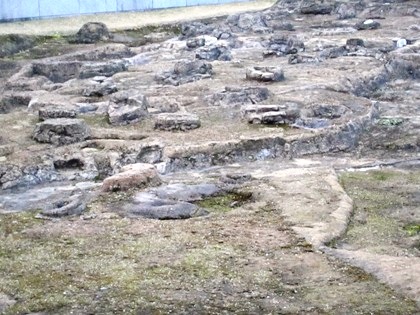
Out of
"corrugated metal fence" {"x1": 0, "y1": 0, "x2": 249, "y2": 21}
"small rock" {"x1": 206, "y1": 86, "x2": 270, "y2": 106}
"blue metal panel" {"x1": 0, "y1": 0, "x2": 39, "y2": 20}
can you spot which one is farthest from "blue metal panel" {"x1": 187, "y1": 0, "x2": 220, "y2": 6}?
"small rock" {"x1": 206, "y1": 86, "x2": 270, "y2": 106}

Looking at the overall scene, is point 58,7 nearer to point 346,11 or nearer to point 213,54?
point 213,54

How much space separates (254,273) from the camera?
634cm

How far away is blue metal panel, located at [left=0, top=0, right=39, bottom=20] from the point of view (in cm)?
1939

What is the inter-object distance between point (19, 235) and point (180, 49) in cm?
1007

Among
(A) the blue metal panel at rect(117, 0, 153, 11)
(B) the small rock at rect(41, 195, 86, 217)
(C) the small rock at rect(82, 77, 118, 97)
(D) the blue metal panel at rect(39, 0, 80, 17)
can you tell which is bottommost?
(B) the small rock at rect(41, 195, 86, 217)

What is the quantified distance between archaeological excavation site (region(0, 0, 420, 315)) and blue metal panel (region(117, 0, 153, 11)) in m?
4.48

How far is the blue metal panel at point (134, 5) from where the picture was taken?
21886 mm

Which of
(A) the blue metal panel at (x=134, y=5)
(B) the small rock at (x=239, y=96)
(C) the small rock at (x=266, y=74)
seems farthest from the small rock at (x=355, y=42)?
(A) the blue metal panel at (x=134, y=5)

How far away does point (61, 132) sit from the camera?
10086 mm

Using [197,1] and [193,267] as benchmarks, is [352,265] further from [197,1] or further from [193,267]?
[197,1]

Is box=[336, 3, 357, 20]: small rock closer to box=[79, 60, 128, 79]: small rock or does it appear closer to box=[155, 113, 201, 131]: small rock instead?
box=[79, 60, 128, 79]: small rock

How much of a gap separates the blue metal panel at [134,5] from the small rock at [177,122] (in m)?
11.8

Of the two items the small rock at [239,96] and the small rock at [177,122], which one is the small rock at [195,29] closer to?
the small rock at [239,96]

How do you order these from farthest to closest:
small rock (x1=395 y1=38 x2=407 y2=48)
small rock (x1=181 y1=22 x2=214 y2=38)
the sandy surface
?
the sandy surface < small rock (x1=181 y1=22 x2=214 y2=38) < small rock (x1=395 y1=38 x2=407 y2=48)
